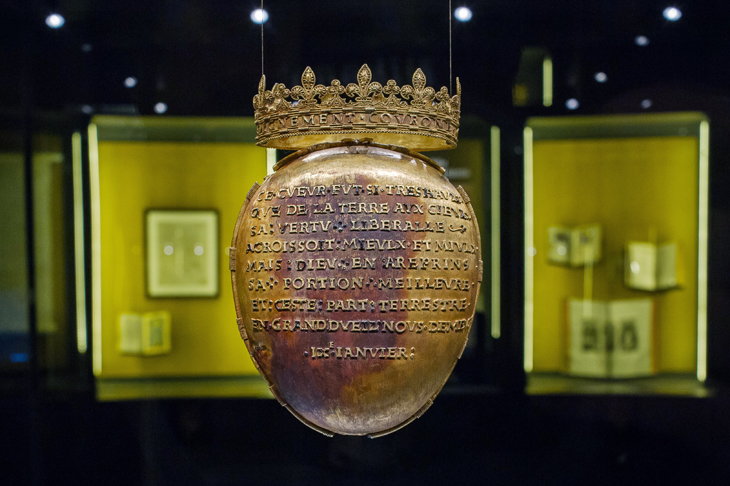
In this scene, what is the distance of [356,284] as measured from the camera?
2.31 metres

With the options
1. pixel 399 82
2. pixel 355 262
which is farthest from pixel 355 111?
pixel 399 82

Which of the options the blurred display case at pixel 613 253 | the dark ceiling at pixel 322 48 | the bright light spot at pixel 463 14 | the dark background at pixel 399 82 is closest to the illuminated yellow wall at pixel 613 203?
the blurred display case at pixel 613 253

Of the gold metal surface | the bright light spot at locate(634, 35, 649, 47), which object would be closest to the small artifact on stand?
the gold metal surface

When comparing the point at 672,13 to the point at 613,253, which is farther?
the point at 613,253

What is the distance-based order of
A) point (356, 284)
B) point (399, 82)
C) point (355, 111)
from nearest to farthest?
point (356, 284) < point (355, 111) < point (399, 82)

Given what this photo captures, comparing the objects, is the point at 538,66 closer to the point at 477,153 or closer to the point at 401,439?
the point at 477,153

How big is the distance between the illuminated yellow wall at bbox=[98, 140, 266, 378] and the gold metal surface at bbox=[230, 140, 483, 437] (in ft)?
5.87

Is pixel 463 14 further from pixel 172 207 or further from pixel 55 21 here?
pixel 55 21

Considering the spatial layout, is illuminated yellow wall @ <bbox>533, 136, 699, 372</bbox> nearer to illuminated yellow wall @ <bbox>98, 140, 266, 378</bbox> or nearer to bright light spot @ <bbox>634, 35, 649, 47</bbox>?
bright light spot @ <bbox>634, 35, 649, 47</bbox>

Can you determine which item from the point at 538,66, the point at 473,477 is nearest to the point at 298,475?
the point at 473,477

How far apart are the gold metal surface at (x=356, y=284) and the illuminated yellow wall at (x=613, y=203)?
6.28ft

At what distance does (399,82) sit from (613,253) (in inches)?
68.1

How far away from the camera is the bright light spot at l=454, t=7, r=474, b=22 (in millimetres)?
4184

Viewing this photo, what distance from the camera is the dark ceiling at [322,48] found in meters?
4.17
